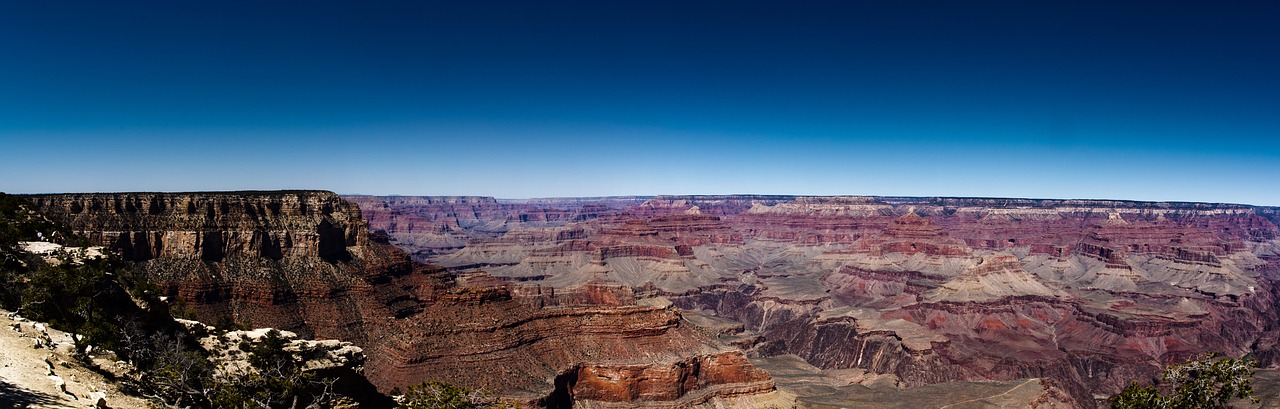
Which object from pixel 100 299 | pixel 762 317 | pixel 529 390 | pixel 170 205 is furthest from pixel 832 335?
pixel 100 299

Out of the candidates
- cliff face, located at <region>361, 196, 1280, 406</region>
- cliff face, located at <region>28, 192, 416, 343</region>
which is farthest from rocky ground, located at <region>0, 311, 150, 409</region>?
cliff face, located at <region>361, 196, 1280, 406</region>

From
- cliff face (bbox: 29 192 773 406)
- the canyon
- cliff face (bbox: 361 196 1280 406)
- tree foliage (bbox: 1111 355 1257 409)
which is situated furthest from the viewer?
cliff face (bbox: 361 196 1280 406)

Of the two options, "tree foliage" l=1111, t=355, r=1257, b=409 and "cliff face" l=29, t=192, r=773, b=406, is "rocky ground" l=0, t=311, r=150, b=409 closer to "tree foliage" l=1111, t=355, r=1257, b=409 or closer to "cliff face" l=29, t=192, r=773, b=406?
"cliff face" l=29, t=192, r=773, b=406

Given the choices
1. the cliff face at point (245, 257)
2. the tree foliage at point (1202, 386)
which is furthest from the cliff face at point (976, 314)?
the tree foliage at point (1202, 386)

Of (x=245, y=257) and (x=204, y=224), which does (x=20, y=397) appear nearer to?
(x=245, y=257)

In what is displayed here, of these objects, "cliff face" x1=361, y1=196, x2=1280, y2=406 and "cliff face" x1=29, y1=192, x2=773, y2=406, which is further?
"cliff face" x1=361, y1=196, x2=1280, y2=406

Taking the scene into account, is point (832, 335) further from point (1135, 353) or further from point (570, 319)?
point (570, 319)

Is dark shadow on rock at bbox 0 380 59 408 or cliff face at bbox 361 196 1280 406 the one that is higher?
dark shadow on rock at bbox 0 380 59 408
